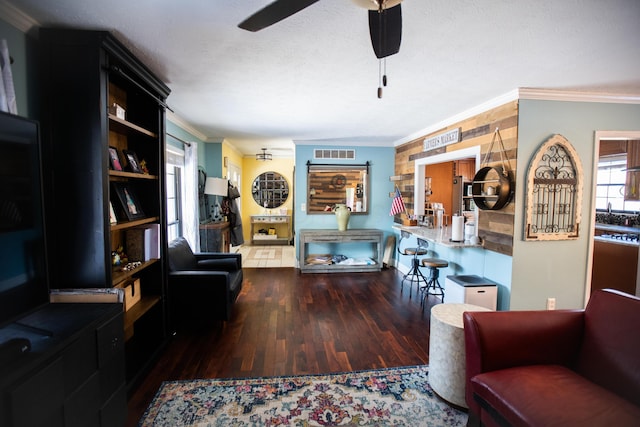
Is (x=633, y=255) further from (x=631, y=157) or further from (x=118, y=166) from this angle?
(x=118, y=166)

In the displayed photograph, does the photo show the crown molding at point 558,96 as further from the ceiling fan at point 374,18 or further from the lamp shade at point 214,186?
the lamp shade at point 214,186

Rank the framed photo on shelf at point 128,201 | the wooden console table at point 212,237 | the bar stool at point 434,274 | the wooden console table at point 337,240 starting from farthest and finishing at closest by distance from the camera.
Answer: the wooden console table at point 337,240 < the wooden console table at point 212,237 < the bar stool at point 434,274 < the framed photo on shelf at point 128,201

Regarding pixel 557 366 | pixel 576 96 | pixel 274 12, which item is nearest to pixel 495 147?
pixel 576 96

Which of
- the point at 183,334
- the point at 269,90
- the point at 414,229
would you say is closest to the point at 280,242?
the point at 414,229

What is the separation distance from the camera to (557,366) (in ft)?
5.51

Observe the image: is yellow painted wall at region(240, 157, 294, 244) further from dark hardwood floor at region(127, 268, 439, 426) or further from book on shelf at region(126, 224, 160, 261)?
book on shelf at region(126, 224, 160, 261)

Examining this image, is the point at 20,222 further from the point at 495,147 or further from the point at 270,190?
the point at 270,190

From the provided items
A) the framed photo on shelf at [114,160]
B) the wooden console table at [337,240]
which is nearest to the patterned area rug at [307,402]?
the framed photo on shelf at [114,160]

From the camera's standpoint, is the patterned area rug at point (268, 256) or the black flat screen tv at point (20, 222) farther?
the patterned area rug at point (268, 256)

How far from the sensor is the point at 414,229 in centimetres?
448

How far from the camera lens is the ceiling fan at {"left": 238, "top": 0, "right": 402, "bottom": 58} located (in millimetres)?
1199

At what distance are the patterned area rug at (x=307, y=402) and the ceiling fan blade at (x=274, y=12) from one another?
6.98 feet

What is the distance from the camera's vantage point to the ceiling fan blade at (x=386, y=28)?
133 cm

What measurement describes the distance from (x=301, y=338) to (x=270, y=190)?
5.59 meters
